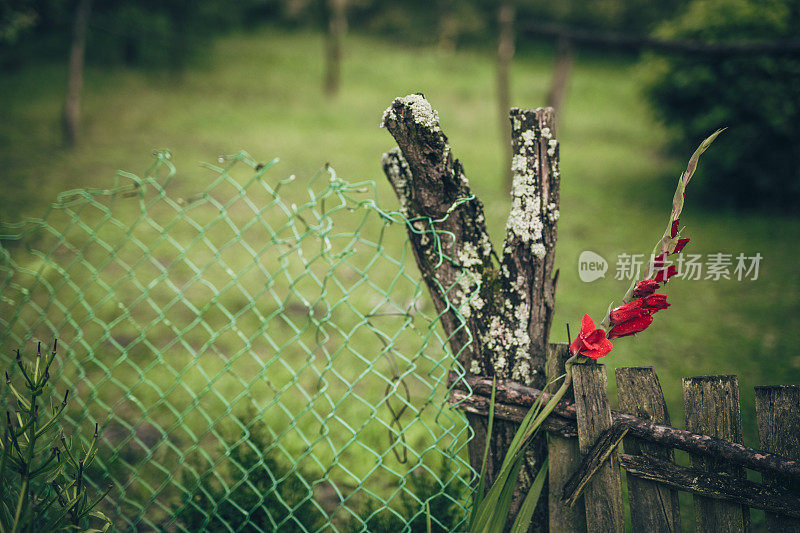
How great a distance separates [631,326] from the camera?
4.09ft

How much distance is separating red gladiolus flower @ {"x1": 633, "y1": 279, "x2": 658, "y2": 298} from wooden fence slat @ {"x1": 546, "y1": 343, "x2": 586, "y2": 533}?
0.25 meters

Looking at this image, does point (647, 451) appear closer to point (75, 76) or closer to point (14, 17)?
point (14, 17)

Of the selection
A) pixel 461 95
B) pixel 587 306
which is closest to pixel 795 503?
pixel 587 306

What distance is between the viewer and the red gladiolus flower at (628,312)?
122 centimetres

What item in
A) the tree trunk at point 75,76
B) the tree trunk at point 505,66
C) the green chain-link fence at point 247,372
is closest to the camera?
the green chain-link fence at point 247,372

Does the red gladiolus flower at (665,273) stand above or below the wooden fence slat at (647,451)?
above

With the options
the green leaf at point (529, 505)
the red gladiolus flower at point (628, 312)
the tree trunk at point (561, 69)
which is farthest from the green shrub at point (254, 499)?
the tree trunk at point (561, 69)

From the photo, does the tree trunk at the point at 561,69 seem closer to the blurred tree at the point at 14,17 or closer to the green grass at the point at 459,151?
the green grass at the point at 459,151

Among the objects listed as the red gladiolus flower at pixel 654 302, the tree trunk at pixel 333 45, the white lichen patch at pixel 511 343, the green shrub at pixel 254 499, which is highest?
the tree trunk at pixel 333 45

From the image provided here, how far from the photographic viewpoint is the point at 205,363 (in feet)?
11.2

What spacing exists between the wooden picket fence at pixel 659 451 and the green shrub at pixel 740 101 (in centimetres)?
654

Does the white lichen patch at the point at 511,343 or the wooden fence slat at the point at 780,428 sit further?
the white lichen patch at the point at 511,343

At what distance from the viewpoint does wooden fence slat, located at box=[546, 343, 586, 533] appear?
1356 mm

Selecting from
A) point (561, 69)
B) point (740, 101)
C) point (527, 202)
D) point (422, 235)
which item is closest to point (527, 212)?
point (527, 202)
